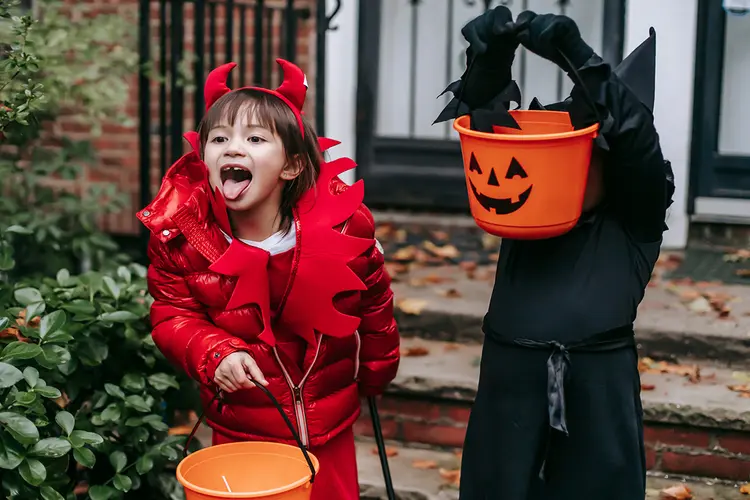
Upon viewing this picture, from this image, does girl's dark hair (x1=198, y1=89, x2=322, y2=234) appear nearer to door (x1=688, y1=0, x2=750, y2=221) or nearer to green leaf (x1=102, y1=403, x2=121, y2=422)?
green leaf (x1=102, y1=403, x2=121, y2=422)

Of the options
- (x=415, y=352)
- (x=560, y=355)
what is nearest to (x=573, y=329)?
(x=560, y=355)

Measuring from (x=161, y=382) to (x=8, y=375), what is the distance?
2.29 feet

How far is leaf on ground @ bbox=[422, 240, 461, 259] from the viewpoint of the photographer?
5.84 meters

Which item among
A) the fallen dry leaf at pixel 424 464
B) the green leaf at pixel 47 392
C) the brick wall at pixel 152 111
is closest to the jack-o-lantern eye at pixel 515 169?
the green leaf at pixel 47 392

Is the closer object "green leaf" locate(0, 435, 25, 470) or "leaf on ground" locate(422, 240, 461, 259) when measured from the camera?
"green leaf" locate(0, 435, 25, 470)

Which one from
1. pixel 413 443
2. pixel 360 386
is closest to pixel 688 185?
pixel 413 443

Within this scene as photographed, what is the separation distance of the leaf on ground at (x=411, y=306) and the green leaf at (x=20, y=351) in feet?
6.67

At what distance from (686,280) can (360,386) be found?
2.65 m

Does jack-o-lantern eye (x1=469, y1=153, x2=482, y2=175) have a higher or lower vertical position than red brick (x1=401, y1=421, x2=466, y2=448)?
higher

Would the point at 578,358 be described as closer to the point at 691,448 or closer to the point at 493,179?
the point at 493,179

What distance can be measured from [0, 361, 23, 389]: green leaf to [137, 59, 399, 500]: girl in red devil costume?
1.25 ft

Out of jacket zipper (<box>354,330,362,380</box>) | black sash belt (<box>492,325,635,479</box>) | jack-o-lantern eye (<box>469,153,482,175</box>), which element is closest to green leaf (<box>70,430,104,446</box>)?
jacket zipper (<box>354,330,362,380</box>)

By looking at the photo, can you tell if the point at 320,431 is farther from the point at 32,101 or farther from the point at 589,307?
the point at 32,101

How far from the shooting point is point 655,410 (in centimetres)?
415
